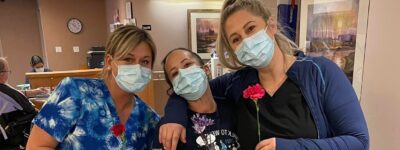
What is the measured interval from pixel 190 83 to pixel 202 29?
3.28 m

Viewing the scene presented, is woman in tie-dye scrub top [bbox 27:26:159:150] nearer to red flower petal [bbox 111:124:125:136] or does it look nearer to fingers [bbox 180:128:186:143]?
red flower petal [bbox 111:124:125:136]

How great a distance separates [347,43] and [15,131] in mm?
2404

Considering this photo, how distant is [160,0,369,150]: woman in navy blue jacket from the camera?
818 millimetres

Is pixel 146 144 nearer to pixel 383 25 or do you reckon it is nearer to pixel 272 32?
pixel 272 32

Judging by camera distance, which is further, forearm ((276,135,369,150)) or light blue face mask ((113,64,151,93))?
light blue face mask ((113,64,151,93))

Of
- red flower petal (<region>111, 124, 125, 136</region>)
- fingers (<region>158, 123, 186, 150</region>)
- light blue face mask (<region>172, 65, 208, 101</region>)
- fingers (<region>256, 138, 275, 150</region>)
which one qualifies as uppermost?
light blue face mask (<region>172, 65, 208, 101</region>)

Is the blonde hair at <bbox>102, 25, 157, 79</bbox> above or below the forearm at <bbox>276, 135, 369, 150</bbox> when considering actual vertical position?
above

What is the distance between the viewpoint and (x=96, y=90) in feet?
4.20

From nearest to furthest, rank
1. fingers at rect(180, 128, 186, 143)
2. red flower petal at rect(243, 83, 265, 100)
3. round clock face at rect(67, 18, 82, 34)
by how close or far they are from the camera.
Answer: red flower petal at rect(243, 83, 265, 100), fingers at rect(180, 128, 186, 143), round clock face at rect(67, 18, 82, 34)

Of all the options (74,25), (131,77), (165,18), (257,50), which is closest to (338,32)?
(257,50)

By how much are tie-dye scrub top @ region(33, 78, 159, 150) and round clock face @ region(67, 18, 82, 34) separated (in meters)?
5.92

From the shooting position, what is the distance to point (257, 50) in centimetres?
98

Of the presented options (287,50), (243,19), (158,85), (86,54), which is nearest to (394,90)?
(287,50)

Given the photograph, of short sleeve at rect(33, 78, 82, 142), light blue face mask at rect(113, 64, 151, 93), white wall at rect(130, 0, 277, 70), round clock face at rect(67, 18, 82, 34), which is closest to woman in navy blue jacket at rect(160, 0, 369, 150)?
light blue face mask at rect(113, 64, 151, 93)
